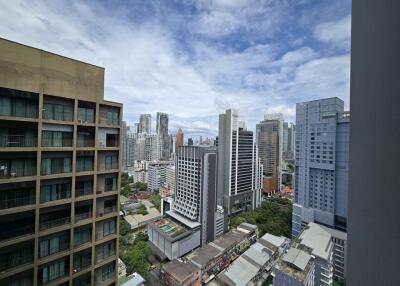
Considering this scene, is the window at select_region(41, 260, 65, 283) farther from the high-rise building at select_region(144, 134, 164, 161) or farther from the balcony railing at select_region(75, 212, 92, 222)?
the high-rise building at select_region(144, 134, 164, 161)

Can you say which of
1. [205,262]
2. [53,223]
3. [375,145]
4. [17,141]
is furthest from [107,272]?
[205,262]

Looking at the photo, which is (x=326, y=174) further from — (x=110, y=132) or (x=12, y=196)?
(x=12, y=196)

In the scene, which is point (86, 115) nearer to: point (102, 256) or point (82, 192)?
point (82, 192)

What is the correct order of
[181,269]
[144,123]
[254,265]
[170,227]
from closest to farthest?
[181,269] → [254,265] → [170,227] → [144,123]

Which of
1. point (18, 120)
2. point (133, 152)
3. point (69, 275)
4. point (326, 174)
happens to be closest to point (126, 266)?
point (69, 275)

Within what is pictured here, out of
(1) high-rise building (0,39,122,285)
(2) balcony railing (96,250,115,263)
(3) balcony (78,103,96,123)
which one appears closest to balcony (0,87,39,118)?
(1) high-rise building (0,39,122,285)

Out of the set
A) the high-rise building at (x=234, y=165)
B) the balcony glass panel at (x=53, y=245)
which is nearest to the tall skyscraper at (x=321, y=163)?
the high-rise building at (x=234, y=165)
